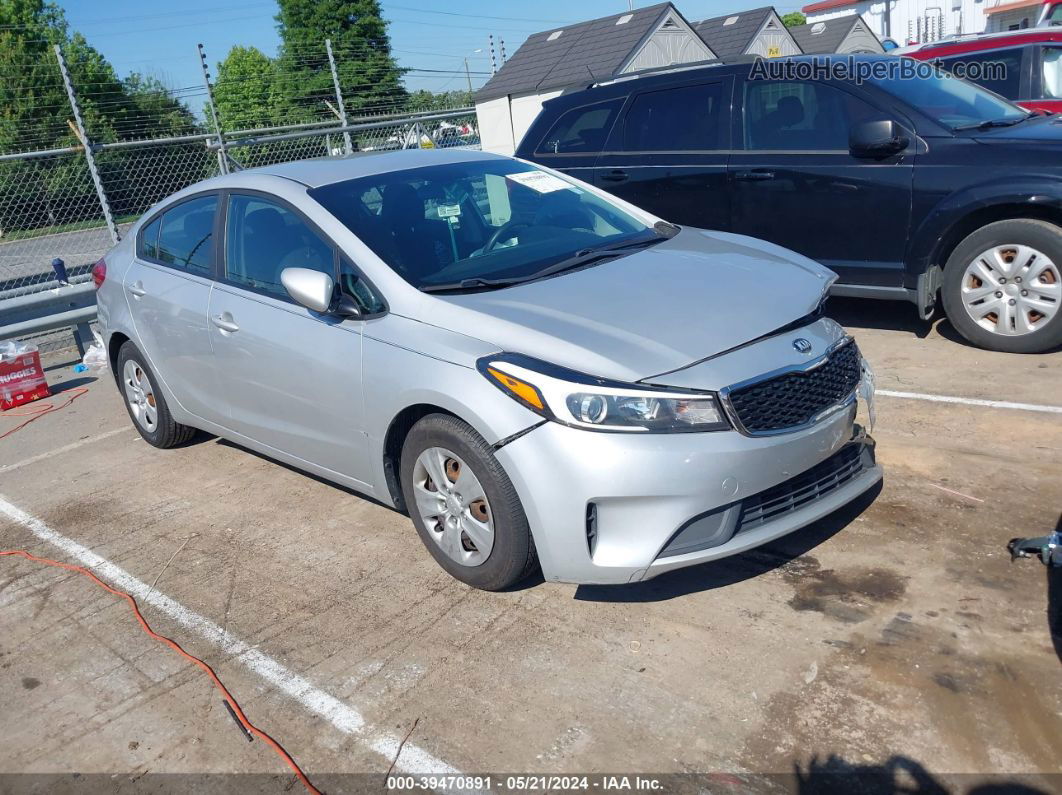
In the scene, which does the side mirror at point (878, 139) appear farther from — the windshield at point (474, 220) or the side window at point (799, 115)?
the windshield at point (474, 220)

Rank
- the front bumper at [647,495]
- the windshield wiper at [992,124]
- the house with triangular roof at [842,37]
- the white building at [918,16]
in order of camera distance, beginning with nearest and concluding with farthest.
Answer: the front bumper at [647,495], the windshield wiper at [992,124], the house with triangular roof at [842,37], the white building at [918,16]

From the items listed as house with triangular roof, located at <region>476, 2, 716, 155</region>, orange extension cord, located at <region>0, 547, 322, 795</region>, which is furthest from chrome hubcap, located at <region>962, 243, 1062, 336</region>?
house with triangular roof, located at <region>476, 2, 716, 155</region>

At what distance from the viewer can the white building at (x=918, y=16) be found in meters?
44.7

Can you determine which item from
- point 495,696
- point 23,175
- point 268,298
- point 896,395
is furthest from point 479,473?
point 23,175

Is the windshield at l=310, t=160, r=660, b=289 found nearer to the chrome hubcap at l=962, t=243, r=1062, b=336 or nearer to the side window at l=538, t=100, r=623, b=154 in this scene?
the chrome hubcap at l=962, t=243, r=1062, b=336

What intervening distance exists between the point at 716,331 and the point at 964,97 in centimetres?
431

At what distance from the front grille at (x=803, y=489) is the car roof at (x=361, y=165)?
2.46m

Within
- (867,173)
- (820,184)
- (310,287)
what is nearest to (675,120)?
(820,184)

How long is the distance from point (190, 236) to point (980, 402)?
4.43 meters

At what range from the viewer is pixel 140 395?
5.91 m

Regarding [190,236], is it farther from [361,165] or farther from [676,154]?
[676,154]

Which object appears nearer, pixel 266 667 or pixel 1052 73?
pixel 266 667

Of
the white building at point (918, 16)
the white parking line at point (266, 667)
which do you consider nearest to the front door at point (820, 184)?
the white parking line at point (266, 667)

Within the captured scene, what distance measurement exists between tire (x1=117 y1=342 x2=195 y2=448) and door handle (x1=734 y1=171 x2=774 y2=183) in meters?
4.13
